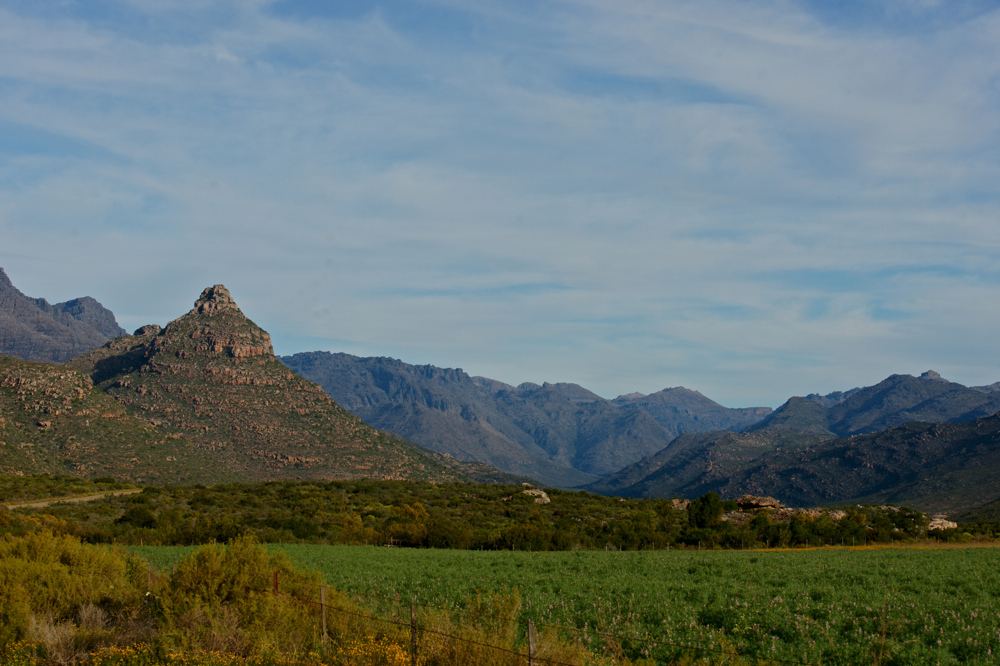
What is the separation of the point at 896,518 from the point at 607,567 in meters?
46.6

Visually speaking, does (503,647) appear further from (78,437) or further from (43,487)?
(78,437)

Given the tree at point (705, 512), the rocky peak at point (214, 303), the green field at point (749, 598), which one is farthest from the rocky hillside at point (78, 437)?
the tree at point (705, 512)

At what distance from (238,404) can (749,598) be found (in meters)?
130

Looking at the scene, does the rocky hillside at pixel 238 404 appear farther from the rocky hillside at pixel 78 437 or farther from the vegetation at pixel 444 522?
the vegetation at pixel 444 522

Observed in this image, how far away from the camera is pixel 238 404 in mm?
133875

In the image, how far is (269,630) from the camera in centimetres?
1489

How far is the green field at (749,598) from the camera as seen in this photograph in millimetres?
13922

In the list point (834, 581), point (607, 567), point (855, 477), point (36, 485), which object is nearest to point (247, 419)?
point (36, 485)

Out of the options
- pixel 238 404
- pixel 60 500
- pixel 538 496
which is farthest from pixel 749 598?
pixel 238 404

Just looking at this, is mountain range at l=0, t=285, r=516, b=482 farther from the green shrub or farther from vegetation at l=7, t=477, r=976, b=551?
the green shrub

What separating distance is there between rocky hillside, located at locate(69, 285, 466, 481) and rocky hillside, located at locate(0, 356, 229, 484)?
7001 millimetres

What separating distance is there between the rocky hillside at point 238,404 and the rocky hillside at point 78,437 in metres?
7.00

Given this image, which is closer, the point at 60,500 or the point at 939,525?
the point at 60,500

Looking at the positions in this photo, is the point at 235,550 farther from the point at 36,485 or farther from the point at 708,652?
the point at 36,485
